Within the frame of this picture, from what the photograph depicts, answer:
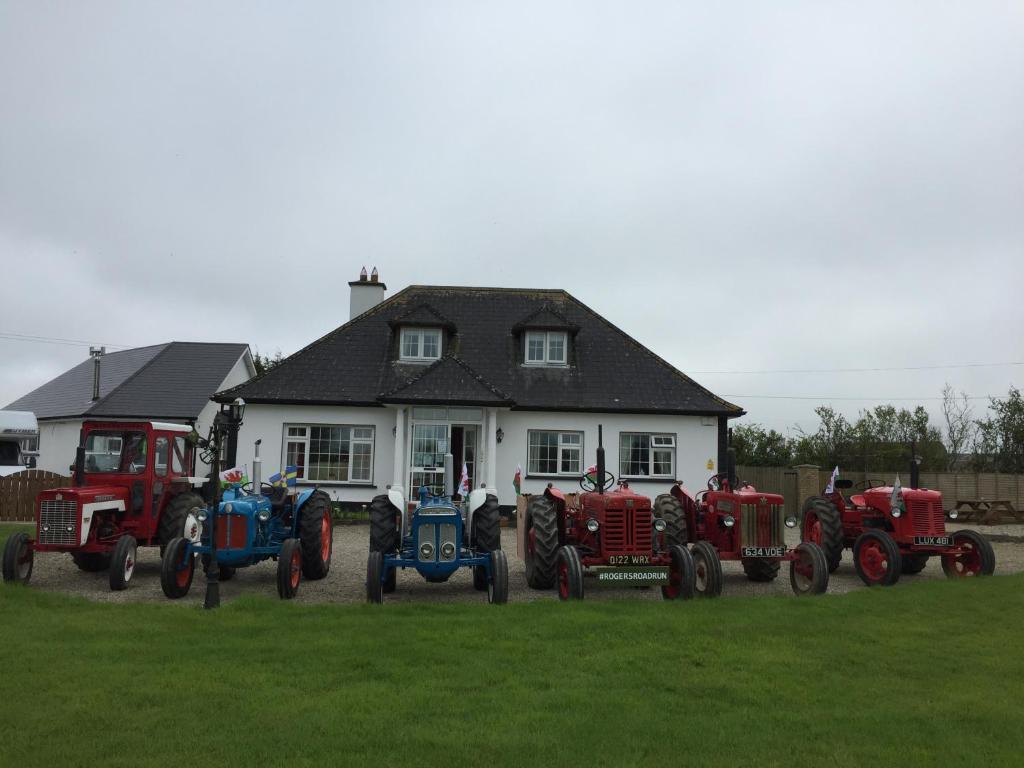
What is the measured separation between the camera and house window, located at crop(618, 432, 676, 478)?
21.1m

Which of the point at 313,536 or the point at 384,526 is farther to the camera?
the point at 313,536

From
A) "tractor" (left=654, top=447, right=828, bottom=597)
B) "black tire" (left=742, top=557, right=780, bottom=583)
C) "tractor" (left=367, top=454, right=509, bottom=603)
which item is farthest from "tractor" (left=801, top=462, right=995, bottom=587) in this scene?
"tractor" (left=367, top=454, right=509, bottom=603)

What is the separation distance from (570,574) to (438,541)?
5.37 ft

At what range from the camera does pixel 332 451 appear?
68.4 ft

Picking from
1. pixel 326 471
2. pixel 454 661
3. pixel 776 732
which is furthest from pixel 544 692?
pixel 326 471

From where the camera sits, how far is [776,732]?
16.2 feet

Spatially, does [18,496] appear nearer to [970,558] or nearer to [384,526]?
[384,526]

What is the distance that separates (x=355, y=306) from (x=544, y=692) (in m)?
20.8

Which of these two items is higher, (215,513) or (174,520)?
(215,513)

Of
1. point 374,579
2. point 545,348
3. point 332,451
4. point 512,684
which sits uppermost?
point 545,348

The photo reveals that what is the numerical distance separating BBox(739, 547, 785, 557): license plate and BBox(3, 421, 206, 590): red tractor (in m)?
7.05

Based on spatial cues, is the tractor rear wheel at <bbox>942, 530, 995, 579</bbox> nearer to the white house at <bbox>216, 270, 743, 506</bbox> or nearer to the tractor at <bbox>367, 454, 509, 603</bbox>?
the tractor at <bbox>367, 454, 509, 603</bbox>

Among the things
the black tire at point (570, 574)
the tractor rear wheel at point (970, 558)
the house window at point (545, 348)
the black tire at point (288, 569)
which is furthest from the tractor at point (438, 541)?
the house window at point (545, 348)

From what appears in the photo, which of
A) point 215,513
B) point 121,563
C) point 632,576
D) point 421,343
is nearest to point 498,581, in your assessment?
point 632,576
